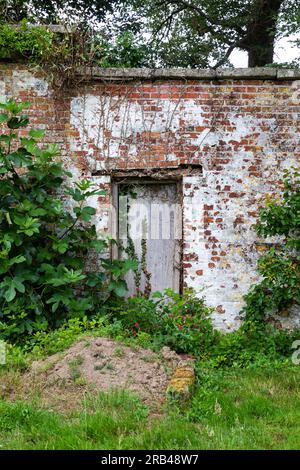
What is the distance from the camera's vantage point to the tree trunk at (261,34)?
45.5 feet

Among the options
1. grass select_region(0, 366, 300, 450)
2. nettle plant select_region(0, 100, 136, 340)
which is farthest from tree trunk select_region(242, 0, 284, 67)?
grass select_region(0, 366, 300, 450)

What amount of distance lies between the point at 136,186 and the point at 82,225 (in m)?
0.93

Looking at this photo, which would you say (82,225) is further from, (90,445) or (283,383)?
(90,445)

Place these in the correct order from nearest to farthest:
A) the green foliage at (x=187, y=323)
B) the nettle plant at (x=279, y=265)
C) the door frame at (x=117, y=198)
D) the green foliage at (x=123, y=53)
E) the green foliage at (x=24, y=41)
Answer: the green foliage at (x=187, y=323)
the nettle plant at (x=279, y=265)
the green foliage at (x=24, y=41)
the door frame at (x=117, y=198)
the green foliage at (x=123, y=53)

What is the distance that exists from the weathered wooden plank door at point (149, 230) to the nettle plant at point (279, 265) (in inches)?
45.6

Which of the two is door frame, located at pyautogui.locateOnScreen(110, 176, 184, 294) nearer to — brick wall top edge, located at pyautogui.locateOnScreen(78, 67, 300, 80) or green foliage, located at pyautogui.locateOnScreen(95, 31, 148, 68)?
brick wall top edge, located at pyautogui.locateOnScreen(78, 67, 300, 80)

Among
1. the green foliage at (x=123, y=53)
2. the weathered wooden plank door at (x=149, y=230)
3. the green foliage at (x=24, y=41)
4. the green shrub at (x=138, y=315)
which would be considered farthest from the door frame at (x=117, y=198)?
the green foliage at (x=123, y=53)

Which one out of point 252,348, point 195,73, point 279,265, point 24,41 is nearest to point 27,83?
point 24,41

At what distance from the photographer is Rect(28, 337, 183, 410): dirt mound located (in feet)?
16.4

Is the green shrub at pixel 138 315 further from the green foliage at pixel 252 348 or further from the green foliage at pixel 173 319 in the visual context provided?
the green foliage at pixel 252 348

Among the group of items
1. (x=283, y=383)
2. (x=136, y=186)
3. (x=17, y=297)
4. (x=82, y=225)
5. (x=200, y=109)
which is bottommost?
(x=283, y=383)
